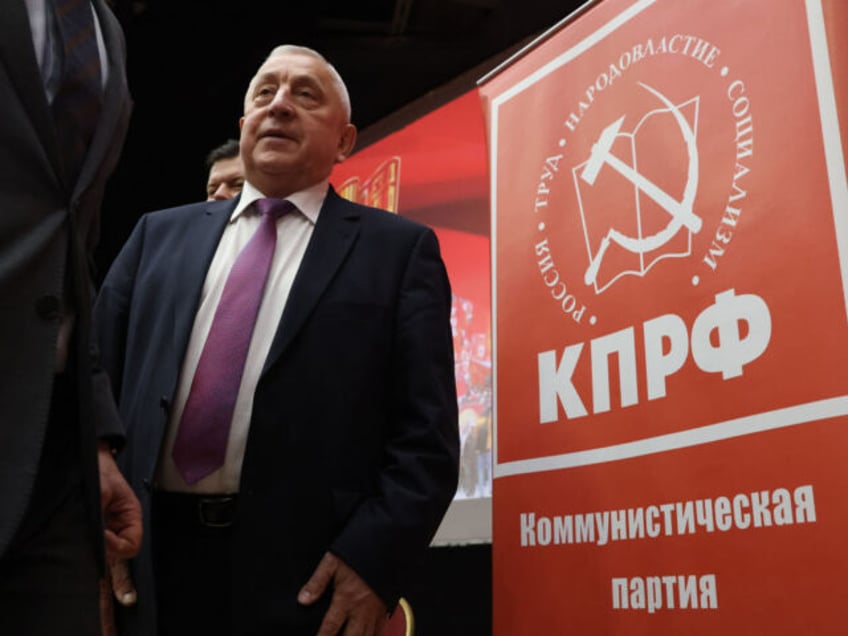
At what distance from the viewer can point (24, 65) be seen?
3.16ft

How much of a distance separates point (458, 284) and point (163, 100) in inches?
88.9

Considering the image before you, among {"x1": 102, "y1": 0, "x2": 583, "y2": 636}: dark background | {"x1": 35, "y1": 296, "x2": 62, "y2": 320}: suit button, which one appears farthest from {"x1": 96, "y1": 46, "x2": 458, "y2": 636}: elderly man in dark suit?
{"x1": 102, "y1": 0, "x2": 583, "y2": 636}: dark background

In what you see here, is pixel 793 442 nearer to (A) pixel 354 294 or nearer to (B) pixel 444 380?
(B) pixel 444 380

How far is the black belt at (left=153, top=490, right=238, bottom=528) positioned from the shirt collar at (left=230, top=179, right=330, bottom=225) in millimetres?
591

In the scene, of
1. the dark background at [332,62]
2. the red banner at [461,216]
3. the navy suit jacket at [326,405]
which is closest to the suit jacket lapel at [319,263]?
the navy suit jacket at [326,405]

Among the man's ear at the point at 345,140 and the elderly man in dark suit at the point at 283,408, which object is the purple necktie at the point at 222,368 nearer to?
the elderly man in dark suit at the point at 283,408

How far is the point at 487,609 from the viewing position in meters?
3.39

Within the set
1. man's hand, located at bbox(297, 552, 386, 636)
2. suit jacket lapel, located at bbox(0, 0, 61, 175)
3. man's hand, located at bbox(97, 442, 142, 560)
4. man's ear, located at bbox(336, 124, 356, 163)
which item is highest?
man's ear, located at bbox(336, 124, 356, 163)

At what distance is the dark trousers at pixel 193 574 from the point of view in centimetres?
149

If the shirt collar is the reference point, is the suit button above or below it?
below

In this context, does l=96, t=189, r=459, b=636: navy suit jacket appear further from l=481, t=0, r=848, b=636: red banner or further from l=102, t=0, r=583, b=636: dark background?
l=102, t=0, r=583, b=636: dark background

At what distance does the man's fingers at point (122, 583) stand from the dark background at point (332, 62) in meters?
2.04

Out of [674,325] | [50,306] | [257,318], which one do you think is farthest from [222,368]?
[674,325]

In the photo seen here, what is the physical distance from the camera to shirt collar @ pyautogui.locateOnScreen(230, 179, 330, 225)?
1.83 m
